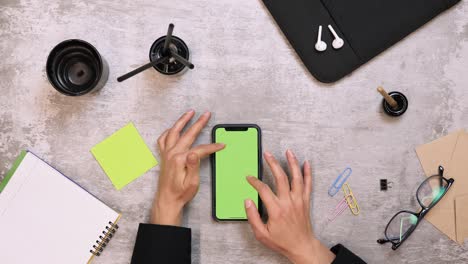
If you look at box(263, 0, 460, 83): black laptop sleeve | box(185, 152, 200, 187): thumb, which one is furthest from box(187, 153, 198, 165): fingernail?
box(263, 0, 460, 83): black laptop sleeve

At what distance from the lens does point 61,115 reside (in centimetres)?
112

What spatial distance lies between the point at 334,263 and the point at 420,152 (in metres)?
0.35

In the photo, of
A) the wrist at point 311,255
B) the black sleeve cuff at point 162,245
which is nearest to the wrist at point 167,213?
the black sleeve cuff at point 162,245

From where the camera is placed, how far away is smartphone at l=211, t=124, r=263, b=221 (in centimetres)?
108

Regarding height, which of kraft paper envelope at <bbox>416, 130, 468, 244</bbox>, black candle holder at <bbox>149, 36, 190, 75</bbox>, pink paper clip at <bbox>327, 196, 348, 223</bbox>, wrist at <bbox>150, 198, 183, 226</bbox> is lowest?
kraft paper envelope at <bbox>416, 130, 468, 244</bbox>

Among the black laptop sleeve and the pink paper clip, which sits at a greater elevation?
the black laptop sleeve

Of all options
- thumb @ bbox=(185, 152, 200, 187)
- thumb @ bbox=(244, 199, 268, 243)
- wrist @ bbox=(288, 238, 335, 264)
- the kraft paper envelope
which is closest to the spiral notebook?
thumb @ bbox=(185, 152, 200, 187)

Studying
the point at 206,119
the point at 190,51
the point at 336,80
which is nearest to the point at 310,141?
the point at 336,80

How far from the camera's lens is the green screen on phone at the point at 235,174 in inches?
42.6

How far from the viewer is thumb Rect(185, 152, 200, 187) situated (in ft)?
3.34

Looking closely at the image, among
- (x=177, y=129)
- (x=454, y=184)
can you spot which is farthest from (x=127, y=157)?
(x=454, y=184)

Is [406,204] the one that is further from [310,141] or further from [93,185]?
[93,185]

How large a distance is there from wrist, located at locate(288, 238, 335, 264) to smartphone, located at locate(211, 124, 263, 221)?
139mm

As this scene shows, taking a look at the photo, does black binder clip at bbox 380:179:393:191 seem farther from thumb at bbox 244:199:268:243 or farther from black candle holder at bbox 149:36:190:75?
black candle holder at bbox 149:36:190:75
